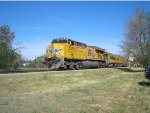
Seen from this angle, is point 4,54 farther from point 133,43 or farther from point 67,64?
point 133,43

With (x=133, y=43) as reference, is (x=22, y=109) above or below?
below

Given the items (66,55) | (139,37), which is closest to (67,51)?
(66,55)

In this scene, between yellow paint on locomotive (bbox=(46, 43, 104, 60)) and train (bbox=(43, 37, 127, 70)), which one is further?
yellow paint on locomotive (bbox=(46, 43, 104, 60))

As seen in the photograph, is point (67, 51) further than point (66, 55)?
Yes

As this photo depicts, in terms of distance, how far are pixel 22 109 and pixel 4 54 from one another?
26.7 meters

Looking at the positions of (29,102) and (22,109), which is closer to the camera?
(22,109)

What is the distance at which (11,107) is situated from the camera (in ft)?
32.9

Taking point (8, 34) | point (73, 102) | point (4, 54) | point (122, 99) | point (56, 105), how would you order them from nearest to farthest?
point (56, 105), point (73, 102), point (122, 99), point (4, 54), point (8, 34)

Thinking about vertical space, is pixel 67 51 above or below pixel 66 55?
above

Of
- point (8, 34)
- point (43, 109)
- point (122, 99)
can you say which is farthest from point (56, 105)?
point (8, 34)

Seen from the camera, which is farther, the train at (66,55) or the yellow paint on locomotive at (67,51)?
the yellow paint on locomotive at (67,51)

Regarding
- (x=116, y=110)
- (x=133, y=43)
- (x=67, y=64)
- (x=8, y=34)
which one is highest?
(x=8, y=34)

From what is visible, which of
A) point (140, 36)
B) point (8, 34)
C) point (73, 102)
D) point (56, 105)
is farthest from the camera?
point (8, 34)

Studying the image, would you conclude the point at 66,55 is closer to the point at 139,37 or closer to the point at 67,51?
the point at 67,51
